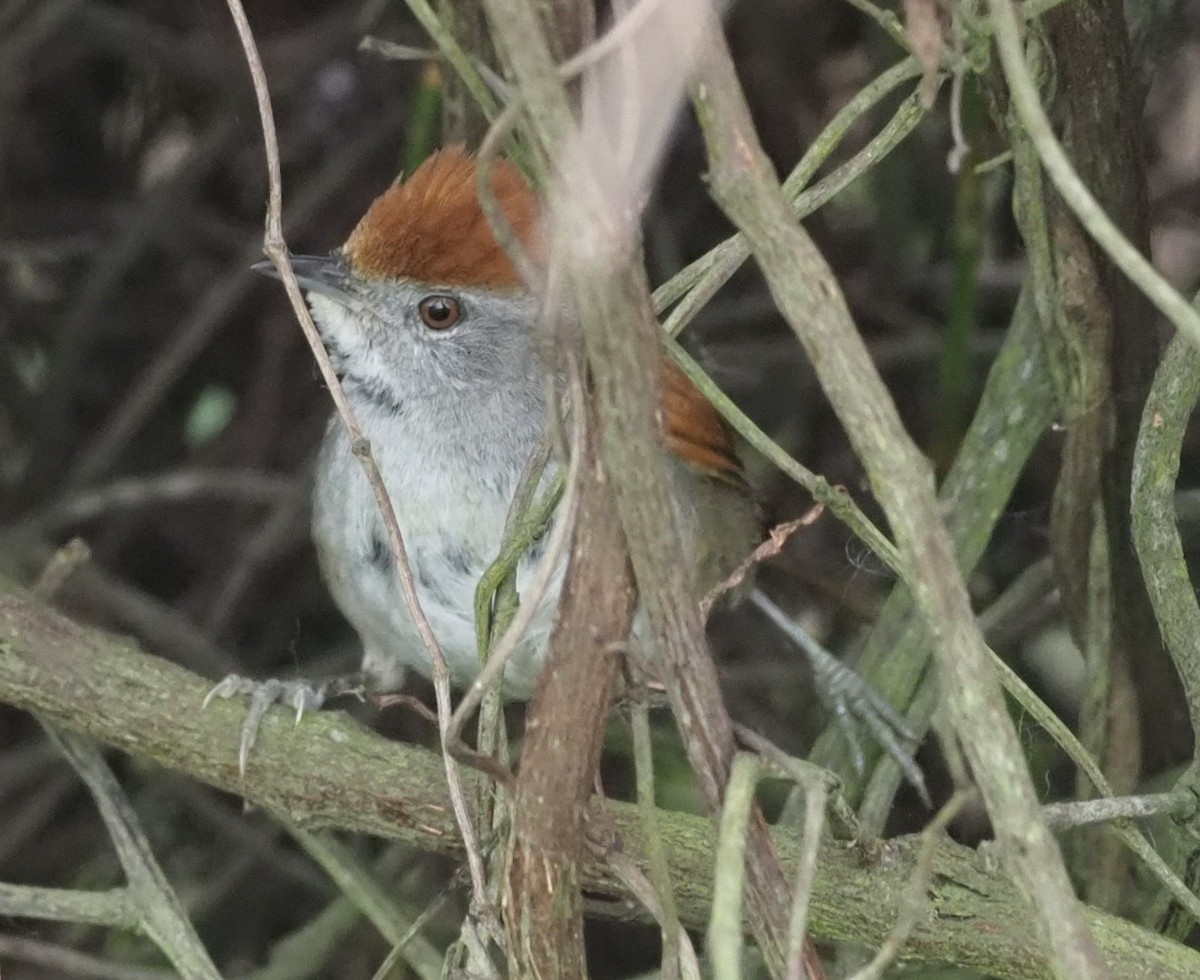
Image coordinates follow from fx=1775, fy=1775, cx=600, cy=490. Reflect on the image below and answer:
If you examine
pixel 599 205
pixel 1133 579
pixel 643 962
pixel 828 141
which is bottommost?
pixel 643 962

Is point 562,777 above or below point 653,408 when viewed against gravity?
below

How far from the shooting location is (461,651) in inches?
122

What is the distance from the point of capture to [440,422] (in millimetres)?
3193

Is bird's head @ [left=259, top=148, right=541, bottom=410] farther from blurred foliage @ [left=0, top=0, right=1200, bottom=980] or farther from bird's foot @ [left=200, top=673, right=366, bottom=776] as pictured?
blurred foliage @ [left=0, top=0, right=1200, bottom=980]

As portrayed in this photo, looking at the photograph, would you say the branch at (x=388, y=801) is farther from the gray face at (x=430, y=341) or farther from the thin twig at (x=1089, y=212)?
the thin twig at (x=1089, y=212)

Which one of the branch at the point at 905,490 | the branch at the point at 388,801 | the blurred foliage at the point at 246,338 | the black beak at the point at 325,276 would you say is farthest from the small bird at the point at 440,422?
the branch at the point at 905,490

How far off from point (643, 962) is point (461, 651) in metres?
0.92

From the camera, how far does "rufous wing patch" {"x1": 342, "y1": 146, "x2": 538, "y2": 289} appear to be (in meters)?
2.92

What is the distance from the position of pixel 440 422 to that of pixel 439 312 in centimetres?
21

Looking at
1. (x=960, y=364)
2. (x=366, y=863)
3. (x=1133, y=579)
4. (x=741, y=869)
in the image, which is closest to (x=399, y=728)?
(x=366, y=863)

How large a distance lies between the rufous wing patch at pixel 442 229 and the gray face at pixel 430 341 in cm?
4

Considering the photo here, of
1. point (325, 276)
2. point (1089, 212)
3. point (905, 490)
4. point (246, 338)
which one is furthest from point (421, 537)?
point (1089, 212)

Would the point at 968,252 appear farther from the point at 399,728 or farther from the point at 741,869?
the point at 741,869

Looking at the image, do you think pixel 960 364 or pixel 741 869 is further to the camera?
pixel 960 364
